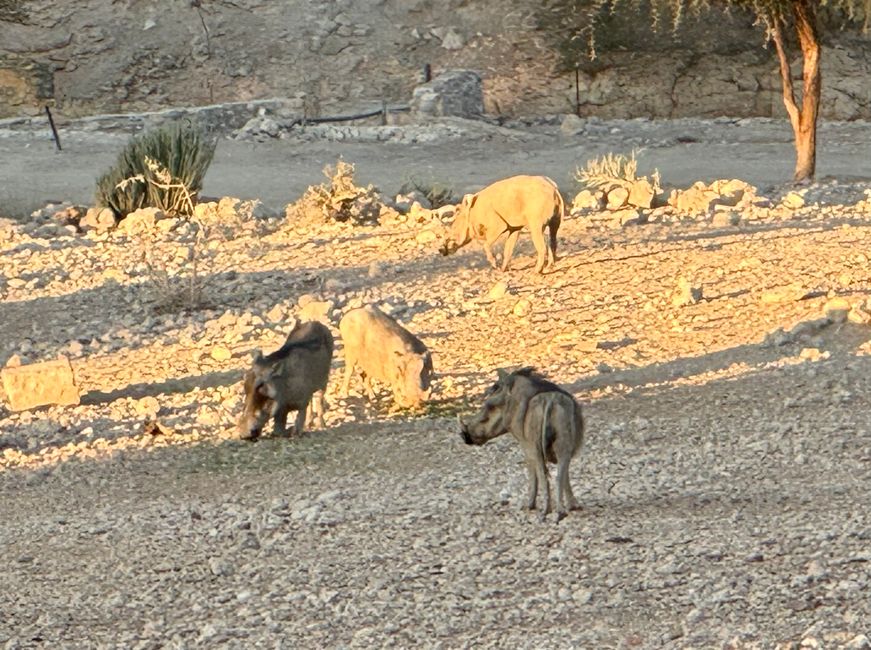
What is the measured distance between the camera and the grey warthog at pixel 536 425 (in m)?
7.05

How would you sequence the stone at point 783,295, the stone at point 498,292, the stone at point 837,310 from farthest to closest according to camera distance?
the stone at point 498,292 → the stone at point 783,295 → the stone at point 837,310

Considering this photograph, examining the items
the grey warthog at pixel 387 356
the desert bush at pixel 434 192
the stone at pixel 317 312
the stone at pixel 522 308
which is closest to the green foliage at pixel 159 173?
the desert bush at pixel 434 192

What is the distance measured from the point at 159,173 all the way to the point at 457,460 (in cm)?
1007

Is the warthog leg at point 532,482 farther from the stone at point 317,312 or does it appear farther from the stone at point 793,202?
the stone at point 793,202

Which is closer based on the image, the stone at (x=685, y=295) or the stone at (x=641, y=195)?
the stone at (x=685, y=295)

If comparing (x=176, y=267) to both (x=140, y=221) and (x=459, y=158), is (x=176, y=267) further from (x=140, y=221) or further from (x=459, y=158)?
(x=459, y=158)

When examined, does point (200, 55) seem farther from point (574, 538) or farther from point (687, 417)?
point (574, 538)

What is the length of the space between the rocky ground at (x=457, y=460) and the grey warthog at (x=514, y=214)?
275 mm

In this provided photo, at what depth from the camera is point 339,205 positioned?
58.4ft

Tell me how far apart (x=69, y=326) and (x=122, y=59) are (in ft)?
75.5

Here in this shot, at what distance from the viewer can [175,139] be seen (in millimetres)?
20672

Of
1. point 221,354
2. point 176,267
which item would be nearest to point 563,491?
point 221,354

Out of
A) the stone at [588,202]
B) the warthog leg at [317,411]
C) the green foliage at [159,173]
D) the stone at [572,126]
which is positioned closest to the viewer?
the warthog leg at [317,411]

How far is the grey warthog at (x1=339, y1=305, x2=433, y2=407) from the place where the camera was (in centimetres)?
988
